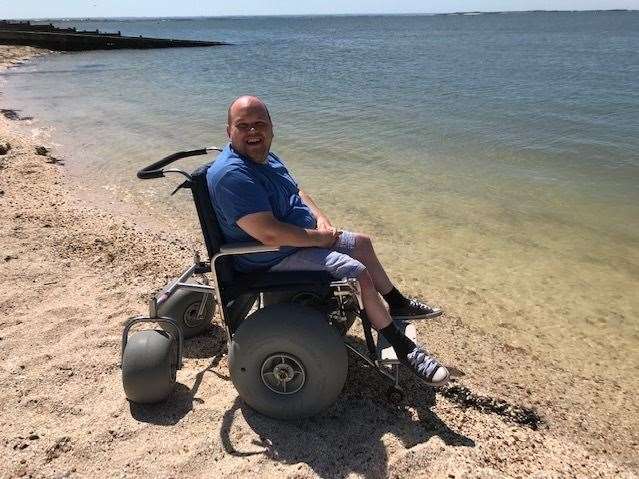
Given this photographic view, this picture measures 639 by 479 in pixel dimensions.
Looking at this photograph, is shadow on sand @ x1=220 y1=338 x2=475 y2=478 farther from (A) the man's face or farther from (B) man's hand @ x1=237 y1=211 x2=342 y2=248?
(A) the man's face

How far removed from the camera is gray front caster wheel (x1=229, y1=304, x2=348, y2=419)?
2.94 metres

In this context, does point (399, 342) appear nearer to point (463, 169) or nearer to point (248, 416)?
point (248, 416)

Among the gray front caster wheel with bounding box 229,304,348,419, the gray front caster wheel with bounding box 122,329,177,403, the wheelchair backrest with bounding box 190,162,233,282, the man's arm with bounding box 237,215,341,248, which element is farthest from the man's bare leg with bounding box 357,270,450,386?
the gray front caster wheel with bounding box 122,329,177,403

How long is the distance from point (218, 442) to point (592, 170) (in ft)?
29.2

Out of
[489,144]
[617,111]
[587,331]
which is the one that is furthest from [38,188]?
[617,111]

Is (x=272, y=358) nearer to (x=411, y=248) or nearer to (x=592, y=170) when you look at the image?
(x=411, y=248)

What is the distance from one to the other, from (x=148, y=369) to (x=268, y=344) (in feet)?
2.47

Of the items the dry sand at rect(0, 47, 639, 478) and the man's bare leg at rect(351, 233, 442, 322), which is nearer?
the dry sand at rect(0, 47, 639, 478)

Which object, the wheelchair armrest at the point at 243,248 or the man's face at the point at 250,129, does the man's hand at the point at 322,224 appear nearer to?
the wheelchair armrest at the point at 243,248

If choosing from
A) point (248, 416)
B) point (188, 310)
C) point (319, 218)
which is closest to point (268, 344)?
point (248, 416)

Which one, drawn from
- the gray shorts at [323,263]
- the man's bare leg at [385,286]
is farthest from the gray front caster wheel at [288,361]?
the man's bare leg at [385,286]

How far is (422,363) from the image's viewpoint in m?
3.18

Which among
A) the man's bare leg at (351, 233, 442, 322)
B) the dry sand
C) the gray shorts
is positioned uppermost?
the gray shorts

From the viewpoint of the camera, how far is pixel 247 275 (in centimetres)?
321
